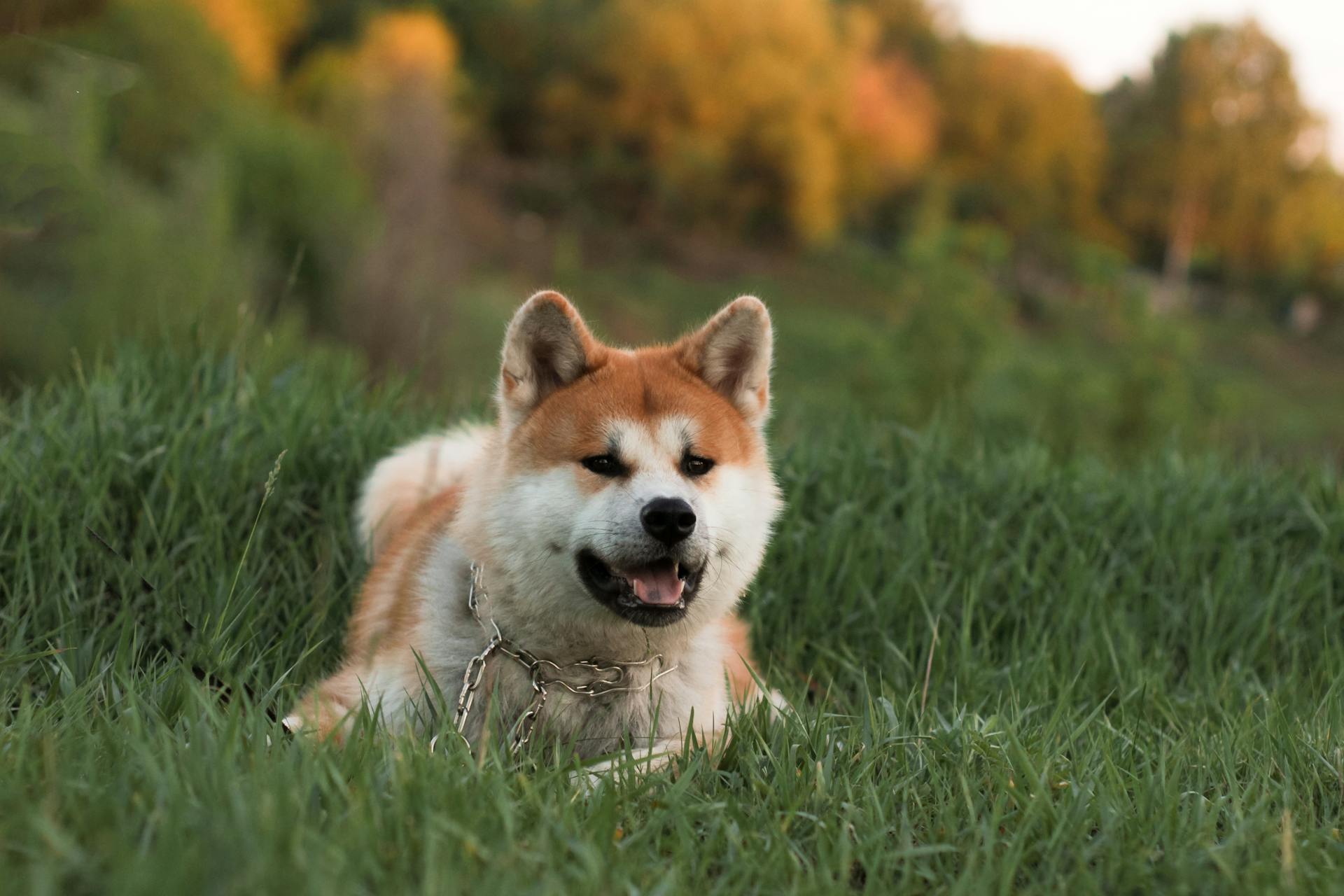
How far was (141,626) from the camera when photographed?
357cm

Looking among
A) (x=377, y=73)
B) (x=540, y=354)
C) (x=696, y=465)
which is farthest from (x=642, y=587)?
(x=377, y=73)

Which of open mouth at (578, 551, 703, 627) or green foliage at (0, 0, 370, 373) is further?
green foliage at (0, 0, 370, 373)

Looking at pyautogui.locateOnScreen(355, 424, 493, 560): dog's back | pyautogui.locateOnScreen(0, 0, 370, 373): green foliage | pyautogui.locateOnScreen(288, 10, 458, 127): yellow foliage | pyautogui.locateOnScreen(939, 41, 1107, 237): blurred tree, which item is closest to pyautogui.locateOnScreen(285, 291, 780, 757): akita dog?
pyautogui.locateOnScreen(355, 424, 493, 560): dog's back

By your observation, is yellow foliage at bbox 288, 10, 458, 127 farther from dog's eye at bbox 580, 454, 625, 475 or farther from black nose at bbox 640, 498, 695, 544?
black nose at bbox 640, 498, 695, 544

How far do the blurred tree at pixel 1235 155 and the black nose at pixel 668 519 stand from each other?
53.2 metres

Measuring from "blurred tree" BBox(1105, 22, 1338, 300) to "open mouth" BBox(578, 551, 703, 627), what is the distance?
174 ft

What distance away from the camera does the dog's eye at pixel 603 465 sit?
3.27 metres

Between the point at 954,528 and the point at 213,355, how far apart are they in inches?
137

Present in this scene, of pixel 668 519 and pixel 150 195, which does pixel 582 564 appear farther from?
pixel 150 195

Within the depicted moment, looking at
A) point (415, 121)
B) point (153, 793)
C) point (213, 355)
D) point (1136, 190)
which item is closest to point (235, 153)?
point (415, 121)

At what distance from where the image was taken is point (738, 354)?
12.3ft

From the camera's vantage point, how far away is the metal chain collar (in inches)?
119

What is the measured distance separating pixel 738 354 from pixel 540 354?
710 mm

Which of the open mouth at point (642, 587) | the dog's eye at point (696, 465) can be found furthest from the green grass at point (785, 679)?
the dog's eye at point (696, 465)
